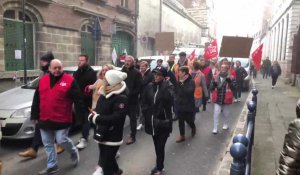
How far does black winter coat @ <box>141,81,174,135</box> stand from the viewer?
4.79m

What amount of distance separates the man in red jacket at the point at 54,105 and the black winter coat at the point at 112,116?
844 mm

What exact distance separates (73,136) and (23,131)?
1.23 meters

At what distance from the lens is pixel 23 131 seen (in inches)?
231

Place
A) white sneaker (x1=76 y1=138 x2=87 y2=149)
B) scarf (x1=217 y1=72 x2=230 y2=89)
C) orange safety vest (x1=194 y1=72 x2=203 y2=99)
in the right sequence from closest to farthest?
white sneaker (x1=76 y1=138 x2=87 y2=149) → scarf (x1=217 y1=72 x2=230 y2=89) → orange safety vest (x1=194 y1=72 x2=203 y2=99)

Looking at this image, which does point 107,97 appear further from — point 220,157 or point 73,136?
point 73,136

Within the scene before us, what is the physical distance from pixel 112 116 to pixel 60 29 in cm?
1147

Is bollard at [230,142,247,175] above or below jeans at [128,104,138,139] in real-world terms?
above

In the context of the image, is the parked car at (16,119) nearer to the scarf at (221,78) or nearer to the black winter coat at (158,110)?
the black winter coat at (158,110)

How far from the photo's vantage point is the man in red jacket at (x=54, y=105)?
4605 millimetres

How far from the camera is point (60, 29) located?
14453 mm

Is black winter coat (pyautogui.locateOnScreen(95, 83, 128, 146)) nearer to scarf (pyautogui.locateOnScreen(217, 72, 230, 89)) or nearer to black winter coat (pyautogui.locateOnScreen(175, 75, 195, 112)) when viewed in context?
black winter coat (pyautogui.locateOnScreen(175, 75, 195, 112))

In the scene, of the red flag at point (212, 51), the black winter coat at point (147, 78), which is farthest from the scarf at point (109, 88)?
the red flag at point (212, 51)

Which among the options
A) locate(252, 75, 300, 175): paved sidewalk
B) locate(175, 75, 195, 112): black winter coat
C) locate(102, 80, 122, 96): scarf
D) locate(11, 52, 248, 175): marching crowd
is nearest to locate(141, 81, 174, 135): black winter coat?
locate(11, 52, 248, 175): marching crowd

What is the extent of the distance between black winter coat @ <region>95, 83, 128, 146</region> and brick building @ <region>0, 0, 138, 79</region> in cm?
839
